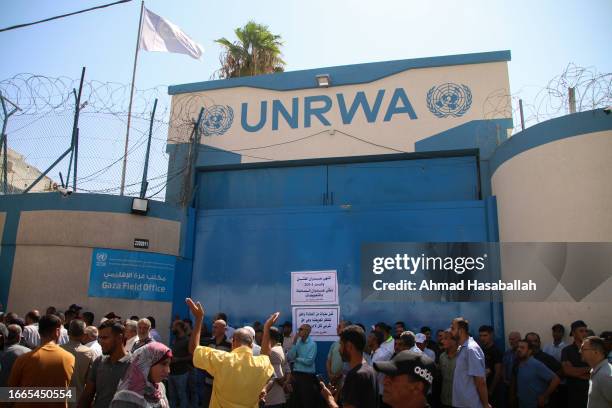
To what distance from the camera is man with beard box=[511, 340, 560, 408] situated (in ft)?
23.1

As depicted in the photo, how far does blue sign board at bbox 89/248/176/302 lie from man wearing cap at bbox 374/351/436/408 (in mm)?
9508

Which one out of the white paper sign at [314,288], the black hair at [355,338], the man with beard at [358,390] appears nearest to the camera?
the man with beard at [358,390]

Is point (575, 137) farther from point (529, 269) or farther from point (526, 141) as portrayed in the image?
point (529, 269)

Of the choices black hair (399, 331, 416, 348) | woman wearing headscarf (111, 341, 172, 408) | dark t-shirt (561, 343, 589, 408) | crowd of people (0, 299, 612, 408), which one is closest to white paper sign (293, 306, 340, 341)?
crowd of people (0, 299, 612, 408)

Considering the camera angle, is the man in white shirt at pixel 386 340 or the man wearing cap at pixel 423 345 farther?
the man wearing cap at pixel 423 345

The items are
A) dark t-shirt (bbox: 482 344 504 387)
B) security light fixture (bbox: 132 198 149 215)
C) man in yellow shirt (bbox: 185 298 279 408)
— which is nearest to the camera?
man in yellow shirt (bbox: 185 298 279 408)

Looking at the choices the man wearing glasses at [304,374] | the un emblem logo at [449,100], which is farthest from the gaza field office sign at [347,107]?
the man wearing glasses at [304,374]

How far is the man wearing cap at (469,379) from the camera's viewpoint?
18.8ft

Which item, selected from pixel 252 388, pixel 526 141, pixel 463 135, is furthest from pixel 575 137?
pixel 252 388

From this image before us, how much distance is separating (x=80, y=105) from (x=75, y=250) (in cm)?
363

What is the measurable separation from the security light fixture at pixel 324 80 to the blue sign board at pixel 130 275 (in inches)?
225

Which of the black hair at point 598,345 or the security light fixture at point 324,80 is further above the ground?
the security light fixture at point 324,80

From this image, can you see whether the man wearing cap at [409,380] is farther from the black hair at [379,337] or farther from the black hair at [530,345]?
the black hair at [379,337]

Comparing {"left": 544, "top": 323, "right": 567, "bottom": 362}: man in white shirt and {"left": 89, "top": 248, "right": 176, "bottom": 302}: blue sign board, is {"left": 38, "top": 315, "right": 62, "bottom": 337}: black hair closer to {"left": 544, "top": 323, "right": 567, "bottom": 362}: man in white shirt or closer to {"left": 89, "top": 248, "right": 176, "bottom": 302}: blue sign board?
{"left": 89, "top": 248, "right": 176, "bottom": 302}: blue sign board
